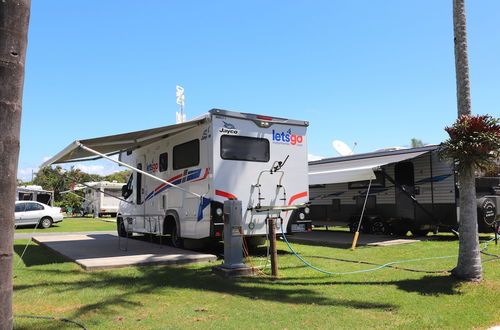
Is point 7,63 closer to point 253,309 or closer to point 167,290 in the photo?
point 253,309

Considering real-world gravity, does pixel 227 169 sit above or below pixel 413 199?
above

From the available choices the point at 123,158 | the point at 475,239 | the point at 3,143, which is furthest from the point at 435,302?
the point at 123,158

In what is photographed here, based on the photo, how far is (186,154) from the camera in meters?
9.79

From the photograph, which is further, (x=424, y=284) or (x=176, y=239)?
(x=176, y=239)

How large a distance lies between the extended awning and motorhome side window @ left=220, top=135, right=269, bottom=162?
11.5ft

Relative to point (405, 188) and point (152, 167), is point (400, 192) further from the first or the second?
point (152, 167)

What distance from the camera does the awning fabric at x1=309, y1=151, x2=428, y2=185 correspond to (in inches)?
461

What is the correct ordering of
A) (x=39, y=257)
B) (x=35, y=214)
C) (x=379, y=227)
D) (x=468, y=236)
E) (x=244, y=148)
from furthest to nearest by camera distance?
(x=35, y=214) → (x=379, y=227) → (x=39, y=257) → (x=244, y=148) → (x=468, y=236)

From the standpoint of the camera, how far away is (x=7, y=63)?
6.95 feet

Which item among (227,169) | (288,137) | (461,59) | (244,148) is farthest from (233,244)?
(461,59)

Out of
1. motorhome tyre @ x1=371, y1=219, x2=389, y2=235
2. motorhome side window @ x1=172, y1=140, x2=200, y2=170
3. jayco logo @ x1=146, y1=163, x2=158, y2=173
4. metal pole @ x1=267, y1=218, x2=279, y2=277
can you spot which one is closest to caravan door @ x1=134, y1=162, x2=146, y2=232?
jayco logo @ x1=146, y1=163, x2=158, y2=173

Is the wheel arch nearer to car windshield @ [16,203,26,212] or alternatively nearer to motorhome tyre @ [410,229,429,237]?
motorhome tyre @ [410,229,429,237]

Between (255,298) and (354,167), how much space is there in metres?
8.28

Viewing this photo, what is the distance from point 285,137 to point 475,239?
4670 millimetres
